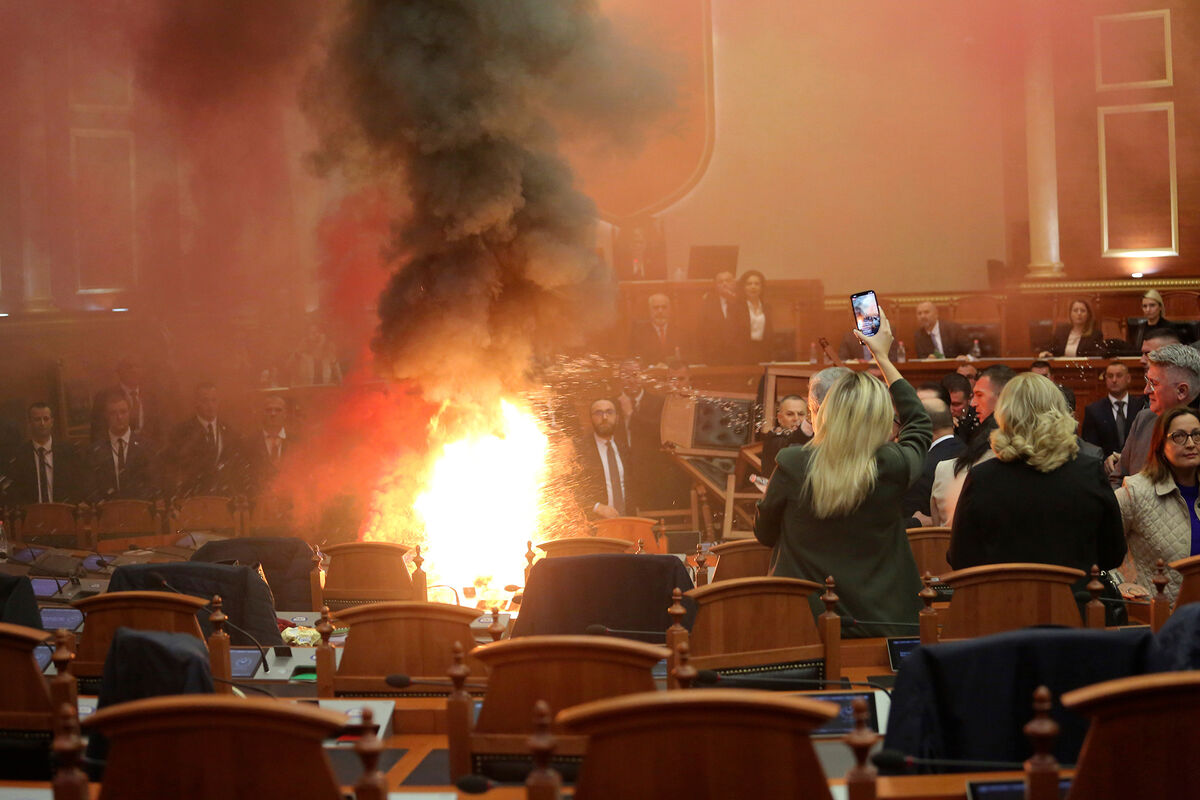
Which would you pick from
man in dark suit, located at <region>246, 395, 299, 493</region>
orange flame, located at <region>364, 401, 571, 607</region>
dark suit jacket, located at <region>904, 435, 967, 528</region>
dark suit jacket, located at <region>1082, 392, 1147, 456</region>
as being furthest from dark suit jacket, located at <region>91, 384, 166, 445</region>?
dark suit jacket, located at <region>1082, 392, 1147, 456</region>

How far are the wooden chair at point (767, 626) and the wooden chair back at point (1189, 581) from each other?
3.41 feet

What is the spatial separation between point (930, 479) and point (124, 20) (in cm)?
933

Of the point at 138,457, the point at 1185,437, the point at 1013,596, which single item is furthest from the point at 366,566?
the point at 138,457

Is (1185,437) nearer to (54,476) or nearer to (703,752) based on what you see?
(703,752)

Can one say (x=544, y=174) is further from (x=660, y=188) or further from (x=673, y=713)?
(x=673, y=713)

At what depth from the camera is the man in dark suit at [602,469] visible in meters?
9.26

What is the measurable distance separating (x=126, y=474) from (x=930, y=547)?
8.15m

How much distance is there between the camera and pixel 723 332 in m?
10.9

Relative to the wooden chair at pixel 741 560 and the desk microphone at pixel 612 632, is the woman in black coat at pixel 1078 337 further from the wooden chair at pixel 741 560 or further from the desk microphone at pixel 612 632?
the desk microphone at pixel 612 632

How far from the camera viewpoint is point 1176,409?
4207mm

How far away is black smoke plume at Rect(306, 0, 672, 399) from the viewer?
8.55m

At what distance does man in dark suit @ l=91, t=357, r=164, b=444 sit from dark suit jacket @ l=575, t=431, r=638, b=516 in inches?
166

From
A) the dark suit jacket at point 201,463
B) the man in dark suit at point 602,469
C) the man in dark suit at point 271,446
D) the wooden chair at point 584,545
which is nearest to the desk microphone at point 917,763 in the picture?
the wooden chair at point 584,545

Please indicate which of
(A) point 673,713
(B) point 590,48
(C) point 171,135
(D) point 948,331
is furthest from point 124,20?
(A) point 673,713
